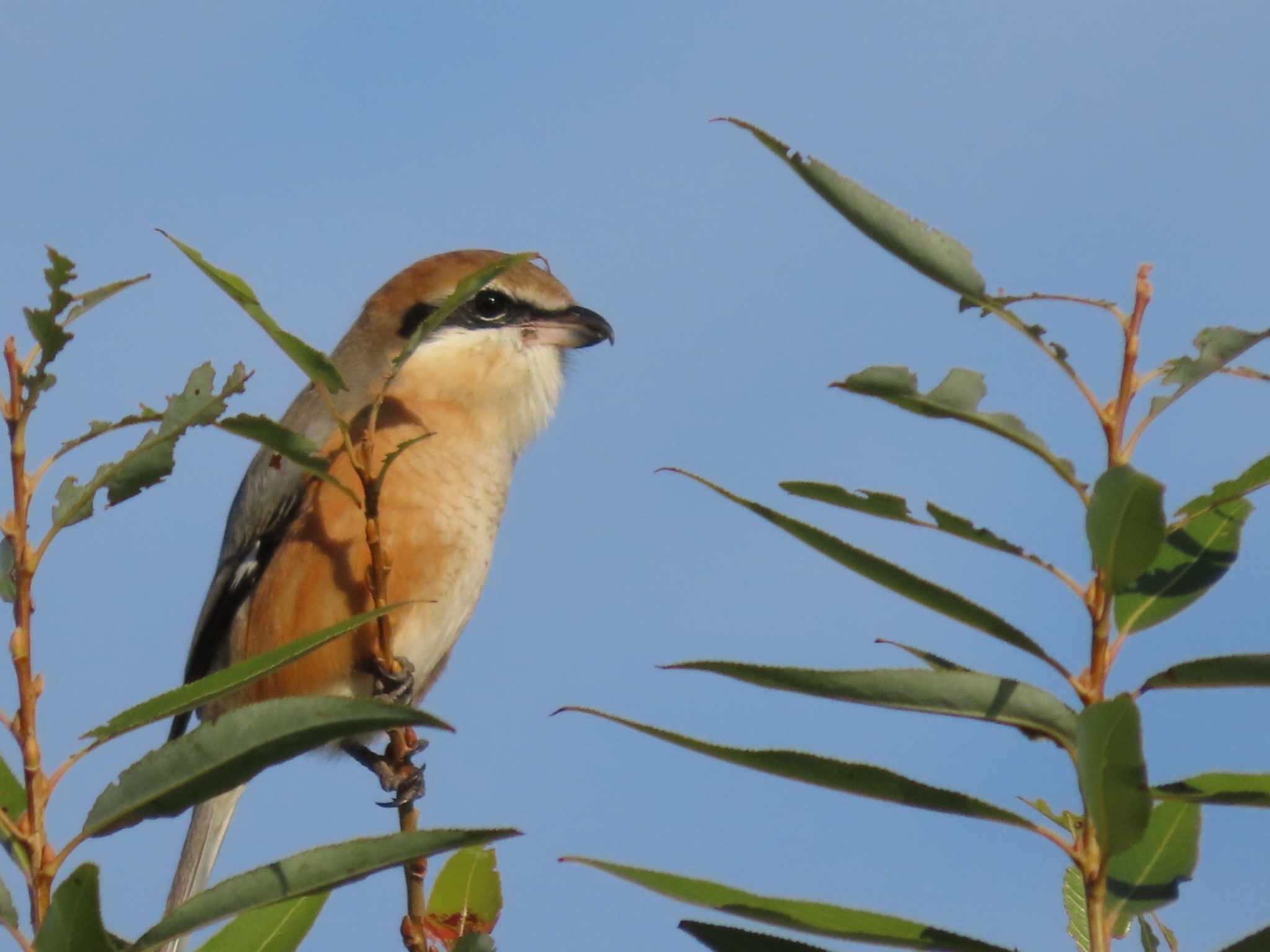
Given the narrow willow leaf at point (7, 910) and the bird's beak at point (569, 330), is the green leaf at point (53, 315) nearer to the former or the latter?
the narrow willow leaf at point (7, 910)

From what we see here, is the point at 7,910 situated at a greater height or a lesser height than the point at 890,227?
lesser

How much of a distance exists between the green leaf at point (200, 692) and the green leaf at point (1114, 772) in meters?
0.79

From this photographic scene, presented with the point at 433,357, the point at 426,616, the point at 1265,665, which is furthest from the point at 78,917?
the point at 433,357

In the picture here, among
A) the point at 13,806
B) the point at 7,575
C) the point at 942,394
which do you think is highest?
the point at 942,394

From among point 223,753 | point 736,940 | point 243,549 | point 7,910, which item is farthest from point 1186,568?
point 243,549

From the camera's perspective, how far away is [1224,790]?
1.76 m

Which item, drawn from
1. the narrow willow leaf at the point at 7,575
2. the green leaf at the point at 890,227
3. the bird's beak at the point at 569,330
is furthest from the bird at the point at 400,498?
the green leaf at the point at 890,227

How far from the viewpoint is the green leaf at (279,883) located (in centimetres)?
173

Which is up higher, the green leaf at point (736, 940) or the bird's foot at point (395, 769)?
the bird's foot at point (395, 769)

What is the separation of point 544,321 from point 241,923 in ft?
10.9

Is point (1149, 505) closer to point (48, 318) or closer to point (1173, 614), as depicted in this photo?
point (1173, 614)

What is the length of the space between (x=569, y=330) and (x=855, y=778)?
3513 millimetres

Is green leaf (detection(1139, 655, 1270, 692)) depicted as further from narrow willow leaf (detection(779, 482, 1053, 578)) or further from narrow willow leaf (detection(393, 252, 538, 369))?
narrow willow leaf (detection(393, 252, 538, 369))

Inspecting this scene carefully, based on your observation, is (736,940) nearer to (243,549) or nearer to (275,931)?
(275,931)
